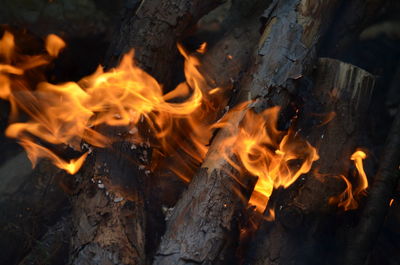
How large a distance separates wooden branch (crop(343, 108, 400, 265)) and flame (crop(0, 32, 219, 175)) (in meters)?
1.23

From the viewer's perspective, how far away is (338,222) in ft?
9.77

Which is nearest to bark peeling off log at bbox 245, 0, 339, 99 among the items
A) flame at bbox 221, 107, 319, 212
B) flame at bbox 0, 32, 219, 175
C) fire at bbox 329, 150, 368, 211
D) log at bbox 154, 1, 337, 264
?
log at bbox 154, 1, 337, 264

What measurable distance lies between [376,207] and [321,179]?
42cm

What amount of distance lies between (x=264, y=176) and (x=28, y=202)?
5.74ft

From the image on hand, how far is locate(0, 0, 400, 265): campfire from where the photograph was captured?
250 centimetres

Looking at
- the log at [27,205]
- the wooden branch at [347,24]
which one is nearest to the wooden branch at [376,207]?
the wooden branch at [347,24]

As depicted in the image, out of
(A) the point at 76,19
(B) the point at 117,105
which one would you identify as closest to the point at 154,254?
(B) the point at 117,105

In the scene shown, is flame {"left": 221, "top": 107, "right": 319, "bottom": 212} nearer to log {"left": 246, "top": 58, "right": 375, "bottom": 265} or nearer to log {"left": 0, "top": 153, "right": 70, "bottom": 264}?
log {"left": 246, "top": 58, "right": 375, "bottom": 265}

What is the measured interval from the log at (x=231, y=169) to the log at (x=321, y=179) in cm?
28

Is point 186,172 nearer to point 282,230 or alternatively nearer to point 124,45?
point 282,230

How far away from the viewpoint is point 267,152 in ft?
9.05

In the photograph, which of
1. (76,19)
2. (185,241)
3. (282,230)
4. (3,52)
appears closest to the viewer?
(185,241)

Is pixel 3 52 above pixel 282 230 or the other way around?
the other way around

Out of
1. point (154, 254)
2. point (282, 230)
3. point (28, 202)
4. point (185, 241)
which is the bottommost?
point (28, 202)
